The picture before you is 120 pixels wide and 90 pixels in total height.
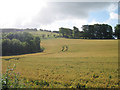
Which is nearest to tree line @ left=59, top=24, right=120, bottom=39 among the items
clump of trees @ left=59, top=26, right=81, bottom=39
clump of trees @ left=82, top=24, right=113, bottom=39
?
clump of trees @ left=82, top=24, right=113, bottom=39

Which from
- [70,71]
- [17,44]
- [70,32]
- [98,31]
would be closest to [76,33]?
[70,32]

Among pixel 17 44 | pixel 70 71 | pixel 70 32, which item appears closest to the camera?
pixel 70 71

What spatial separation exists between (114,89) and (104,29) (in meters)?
56.8

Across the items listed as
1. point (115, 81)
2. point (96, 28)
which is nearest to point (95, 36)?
point (96, 28)

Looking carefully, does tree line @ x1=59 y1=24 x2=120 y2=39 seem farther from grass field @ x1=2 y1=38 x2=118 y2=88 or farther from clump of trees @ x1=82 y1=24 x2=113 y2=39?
grass field @ x1=2 y1=38 x2=118 y2=88

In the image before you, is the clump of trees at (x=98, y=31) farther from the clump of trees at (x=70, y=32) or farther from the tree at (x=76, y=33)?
the clump of trees at (x=70, y=32)

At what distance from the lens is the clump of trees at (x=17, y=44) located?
28.1 m

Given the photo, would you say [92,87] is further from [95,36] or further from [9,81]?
[95,36]

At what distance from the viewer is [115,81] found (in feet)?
18.1

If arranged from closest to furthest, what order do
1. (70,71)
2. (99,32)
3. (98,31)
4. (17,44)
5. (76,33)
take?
(70,71) < (17,44) < (98,31) < (99,32) < (76,33)

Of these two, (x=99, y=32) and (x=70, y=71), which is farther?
(x=99, y=32)

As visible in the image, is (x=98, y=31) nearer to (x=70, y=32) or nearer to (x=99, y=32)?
(x=99, y=32)

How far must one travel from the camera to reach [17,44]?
30.7 meters

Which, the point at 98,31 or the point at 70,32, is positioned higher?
the point at 70,32
